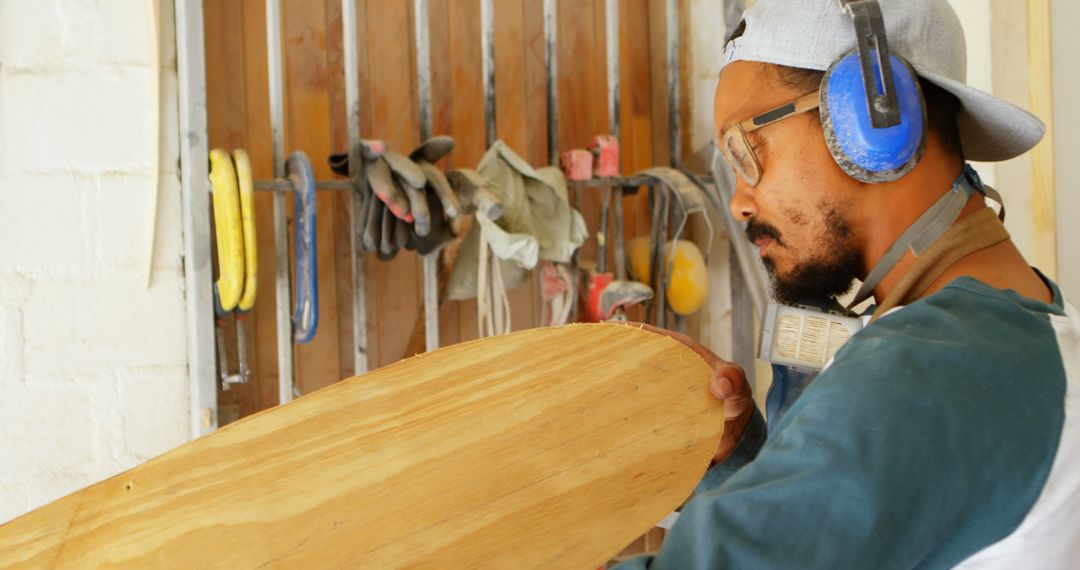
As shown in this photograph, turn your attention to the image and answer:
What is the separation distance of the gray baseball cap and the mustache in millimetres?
213

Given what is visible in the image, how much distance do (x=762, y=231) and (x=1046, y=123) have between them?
1.13 meters

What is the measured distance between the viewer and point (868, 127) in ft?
3.30

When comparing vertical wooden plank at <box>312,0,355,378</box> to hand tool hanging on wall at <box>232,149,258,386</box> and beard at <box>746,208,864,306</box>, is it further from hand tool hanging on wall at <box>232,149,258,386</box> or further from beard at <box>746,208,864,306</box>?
beard at <box>746,208,864,306</box>

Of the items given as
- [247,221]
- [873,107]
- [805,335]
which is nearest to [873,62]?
[873,107]

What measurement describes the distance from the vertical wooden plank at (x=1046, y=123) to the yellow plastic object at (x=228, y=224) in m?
1.72

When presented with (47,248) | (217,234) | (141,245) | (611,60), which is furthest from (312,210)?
(611,60)

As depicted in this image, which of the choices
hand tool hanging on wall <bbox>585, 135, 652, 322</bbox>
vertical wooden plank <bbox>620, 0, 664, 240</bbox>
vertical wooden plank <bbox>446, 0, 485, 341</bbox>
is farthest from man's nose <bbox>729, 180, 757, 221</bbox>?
vertical wooden plank <bbox>620, 0, 664, 240</bbox>

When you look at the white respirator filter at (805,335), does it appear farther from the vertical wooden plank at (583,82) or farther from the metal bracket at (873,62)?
the vertical wooden plank at (583,82)

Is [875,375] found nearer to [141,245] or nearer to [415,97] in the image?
[141,245]

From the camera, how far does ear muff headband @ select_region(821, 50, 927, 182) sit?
3.35 ft

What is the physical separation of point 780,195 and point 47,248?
1465 mm

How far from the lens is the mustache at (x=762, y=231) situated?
119 cm

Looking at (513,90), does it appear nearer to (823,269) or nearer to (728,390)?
(823,269)

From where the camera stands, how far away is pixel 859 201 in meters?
1.11
